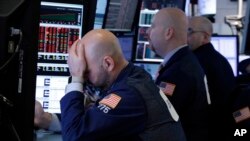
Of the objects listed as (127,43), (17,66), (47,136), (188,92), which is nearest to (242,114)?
(188,92)

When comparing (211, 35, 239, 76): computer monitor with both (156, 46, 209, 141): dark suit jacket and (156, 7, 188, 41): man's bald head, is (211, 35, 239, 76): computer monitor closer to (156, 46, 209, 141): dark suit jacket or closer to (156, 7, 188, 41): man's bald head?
(156, 7, 188, 41): man's bald head

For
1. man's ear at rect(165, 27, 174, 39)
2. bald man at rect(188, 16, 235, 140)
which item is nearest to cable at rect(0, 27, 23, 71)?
man's ear at rect(165, 27, 174, 39)

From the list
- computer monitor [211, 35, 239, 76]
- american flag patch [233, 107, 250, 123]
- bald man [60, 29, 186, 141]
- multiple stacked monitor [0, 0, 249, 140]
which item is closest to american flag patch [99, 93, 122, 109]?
bald man [60, 29, 186, 141]

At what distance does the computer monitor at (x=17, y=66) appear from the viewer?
1.09 meters

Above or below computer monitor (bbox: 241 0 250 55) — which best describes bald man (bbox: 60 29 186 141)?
below

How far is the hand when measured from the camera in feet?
5.37

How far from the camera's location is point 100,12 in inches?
116

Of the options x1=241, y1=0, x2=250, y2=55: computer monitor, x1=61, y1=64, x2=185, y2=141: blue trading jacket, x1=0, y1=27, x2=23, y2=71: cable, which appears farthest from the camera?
x1=241, y1=0, x2=250, y2=55: computer monitor

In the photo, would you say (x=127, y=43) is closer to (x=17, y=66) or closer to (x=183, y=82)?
(x=183, y=82)

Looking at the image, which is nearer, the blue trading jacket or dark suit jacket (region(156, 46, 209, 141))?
the blue trading jacket

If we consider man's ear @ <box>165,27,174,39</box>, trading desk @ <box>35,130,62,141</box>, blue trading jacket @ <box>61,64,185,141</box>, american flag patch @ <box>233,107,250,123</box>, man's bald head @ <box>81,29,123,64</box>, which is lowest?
trading desk @ <box>35,130,62,141</box>

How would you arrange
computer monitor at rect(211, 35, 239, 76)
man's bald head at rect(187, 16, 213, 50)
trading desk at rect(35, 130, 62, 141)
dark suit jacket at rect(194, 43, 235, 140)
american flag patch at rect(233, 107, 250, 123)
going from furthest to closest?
computer monitor at rect(211, 35, 239, 76) < man's bald head at rect(187, 16, 213, 50) < dark suit jacket at rect(194, 43, 235, 140) < american flag patch at rect(233, 107, 250, 123) < trading desk at rect(35, 130, 62, 141)

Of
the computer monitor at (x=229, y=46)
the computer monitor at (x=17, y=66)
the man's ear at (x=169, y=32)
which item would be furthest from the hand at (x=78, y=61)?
the computer monitor at (x=229, y=46)

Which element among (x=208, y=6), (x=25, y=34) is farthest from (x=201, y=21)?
(x=25, y=34)
